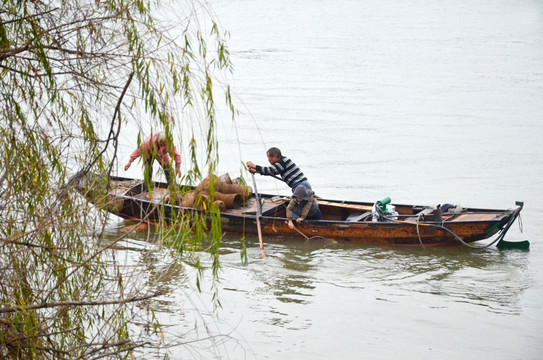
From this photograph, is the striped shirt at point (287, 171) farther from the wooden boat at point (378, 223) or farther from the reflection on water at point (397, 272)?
the reflection on water at point (397, 272)

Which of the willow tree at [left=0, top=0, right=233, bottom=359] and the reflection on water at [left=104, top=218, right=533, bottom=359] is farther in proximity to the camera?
the reflection on water at [left=104, top=218, right=533, bottom=359]

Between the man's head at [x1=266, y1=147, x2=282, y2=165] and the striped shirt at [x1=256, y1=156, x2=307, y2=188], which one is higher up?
the man's head at [x1=266, y1=147, x2=282, y2=165]

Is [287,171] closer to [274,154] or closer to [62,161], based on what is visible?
[274,154]

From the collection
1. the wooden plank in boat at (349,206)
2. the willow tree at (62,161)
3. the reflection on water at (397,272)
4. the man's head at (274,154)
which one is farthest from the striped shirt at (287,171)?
the willow tree at (62,161)

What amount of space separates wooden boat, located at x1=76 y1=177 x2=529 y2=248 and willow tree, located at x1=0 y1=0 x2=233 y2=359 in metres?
5.85

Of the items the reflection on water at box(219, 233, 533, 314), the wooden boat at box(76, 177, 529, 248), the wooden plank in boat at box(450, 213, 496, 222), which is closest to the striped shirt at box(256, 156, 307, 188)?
the wooden boat at box(76, 177, 529, 248)

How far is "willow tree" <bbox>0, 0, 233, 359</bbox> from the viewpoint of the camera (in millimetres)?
4738

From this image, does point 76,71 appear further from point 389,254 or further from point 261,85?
point 261,85

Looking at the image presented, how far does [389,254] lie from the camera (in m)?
12.0

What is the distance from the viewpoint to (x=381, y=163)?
1981 centimetres

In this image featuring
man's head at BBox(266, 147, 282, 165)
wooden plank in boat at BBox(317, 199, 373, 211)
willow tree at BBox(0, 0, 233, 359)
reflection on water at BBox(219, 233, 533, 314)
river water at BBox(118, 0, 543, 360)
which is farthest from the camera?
wooden plank in boat at BBox(317, 199, 373, 211)

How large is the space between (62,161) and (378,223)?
7.12 meters

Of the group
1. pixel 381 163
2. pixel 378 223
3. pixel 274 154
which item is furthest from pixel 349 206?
pixel 381 163

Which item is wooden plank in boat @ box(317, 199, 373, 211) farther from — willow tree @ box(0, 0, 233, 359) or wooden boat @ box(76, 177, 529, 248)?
willow tree @ box(0, 0, 233, 359)
